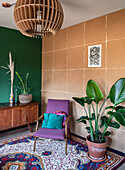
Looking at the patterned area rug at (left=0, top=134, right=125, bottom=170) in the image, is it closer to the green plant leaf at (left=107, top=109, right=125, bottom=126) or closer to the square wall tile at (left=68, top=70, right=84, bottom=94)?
the green plant leaf at (left=107, top=109, right=125, bottom=126)

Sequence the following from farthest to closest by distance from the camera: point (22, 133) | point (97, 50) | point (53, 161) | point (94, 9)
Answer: point (22, 133)
point (97, 50)
point (94, 9)
point (53, 161)

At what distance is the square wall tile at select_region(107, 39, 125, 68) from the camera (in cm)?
273

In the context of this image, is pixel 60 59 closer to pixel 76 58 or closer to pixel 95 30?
pixel 76 58

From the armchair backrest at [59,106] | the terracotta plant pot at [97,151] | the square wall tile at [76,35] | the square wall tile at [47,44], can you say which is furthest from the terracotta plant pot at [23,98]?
the terracotta plant pot at [97,151]

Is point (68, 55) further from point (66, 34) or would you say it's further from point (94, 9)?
point (94, 9)

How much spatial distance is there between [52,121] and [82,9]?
2.23 metres

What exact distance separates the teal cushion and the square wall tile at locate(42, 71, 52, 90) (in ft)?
3.80

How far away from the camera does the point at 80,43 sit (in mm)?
3430

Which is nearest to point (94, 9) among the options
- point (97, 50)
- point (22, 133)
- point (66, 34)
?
point (97, 50)

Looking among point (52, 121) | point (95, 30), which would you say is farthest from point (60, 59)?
point (52, 121)

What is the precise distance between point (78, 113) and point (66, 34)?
1.95 metres

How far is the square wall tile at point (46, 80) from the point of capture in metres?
4.19

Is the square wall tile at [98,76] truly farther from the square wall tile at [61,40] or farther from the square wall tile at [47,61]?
the square wall tile at [47,61]

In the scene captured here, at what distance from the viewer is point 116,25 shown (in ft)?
9.20
